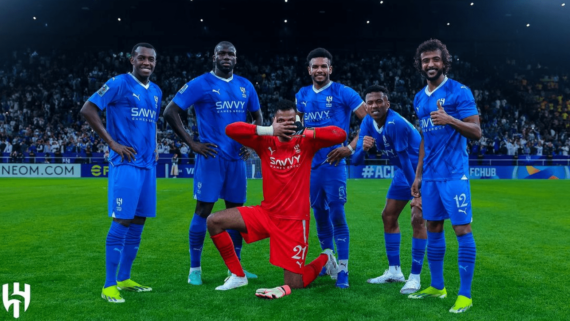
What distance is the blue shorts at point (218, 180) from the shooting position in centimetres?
563

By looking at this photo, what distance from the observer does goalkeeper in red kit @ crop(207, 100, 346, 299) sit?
4988 mm

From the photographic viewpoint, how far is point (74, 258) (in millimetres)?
6770

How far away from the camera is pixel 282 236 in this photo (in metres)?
5.02

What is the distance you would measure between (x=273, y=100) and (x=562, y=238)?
2594cm

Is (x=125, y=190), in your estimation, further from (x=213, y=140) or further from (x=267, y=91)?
(x=267, y=91)

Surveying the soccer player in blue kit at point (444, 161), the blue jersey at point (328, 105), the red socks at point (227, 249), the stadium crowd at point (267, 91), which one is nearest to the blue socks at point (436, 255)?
the soccer player in blue kit at point (444, 161)

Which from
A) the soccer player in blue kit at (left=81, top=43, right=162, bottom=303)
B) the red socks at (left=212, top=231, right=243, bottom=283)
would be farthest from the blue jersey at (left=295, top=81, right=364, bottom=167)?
the soccer player in blue kit at (left=81, top=43, right=162, bottom=303)

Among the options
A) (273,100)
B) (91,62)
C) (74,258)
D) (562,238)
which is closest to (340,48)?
(273,100)

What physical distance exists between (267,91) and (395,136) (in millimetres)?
28900

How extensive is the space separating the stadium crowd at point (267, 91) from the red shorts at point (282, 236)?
22690 millimetres

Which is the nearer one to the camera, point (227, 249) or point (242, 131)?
point (242, 131)

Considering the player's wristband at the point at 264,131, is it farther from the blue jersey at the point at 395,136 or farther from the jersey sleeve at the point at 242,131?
the blue jersey at the point at 395,136

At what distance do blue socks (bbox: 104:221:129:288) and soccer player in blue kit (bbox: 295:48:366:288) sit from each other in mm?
2224

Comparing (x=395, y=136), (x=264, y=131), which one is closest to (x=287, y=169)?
(x=264, y=131)
